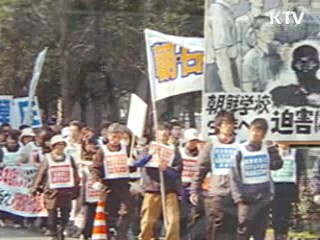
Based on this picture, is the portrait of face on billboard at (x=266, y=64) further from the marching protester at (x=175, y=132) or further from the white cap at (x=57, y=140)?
the white cap at (x=57, y=140)

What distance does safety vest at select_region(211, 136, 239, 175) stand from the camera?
38.7 feet

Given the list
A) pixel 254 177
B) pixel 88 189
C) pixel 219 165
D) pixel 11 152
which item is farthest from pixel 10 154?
pixel 254 177

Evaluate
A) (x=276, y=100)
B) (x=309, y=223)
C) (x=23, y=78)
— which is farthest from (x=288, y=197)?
(x=23, y=78)

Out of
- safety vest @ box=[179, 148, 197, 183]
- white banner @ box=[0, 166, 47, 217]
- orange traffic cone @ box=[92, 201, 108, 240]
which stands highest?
safety vest @ box=[179, 148, 197, 183]

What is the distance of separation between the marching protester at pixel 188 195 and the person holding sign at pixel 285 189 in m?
0.84

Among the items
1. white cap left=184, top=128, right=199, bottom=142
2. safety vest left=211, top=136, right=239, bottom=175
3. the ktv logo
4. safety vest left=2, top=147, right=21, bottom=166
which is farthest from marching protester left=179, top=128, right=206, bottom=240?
safety vest left=2, top=147, right=21, bottom=166

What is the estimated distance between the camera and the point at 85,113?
1243 cm

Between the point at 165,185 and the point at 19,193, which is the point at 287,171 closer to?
the point at 165,185

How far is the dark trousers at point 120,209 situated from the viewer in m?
12.4

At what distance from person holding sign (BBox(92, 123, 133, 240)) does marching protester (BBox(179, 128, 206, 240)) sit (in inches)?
25.5

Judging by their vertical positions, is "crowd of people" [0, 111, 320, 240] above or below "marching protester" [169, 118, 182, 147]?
below

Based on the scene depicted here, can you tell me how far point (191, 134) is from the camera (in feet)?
39.5

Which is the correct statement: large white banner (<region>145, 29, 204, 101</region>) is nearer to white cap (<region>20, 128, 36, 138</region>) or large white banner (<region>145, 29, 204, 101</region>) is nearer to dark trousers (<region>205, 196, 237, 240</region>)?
dark trousers (<region>205, 196, 237, 240</region>)

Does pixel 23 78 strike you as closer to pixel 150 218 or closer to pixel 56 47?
pixel 56 47
